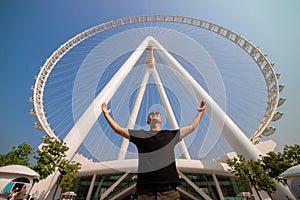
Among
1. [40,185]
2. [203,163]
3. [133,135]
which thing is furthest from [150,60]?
[133,135]

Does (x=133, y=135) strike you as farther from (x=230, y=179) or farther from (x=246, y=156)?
(x=230, y=179)

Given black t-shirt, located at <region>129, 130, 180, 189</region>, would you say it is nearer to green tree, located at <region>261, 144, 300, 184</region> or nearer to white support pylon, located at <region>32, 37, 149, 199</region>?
white support pylon, located at <region>32, 37, 149, 199</region>

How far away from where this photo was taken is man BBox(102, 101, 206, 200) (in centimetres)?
167

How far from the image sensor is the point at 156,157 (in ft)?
5.81

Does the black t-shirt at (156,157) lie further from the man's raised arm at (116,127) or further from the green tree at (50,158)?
the green tree at (50,158)

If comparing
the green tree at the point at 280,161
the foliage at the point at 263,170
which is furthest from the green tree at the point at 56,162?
the green tree at the point at 280,161

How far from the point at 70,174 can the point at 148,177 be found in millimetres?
18533

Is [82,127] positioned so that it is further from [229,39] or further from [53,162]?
[229,39]

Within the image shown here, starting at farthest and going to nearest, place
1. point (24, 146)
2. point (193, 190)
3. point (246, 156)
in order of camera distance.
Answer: point (193, 190)
point (24, 146)
point (246, 156)

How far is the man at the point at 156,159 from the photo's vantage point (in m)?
1.67

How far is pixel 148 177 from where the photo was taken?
170 cm

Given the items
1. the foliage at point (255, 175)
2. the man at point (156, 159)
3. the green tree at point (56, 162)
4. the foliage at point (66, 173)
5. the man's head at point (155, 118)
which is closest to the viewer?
the man at point (156, 159)

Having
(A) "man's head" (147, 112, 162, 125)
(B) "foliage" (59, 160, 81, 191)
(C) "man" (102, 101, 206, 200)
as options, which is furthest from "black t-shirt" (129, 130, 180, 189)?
(B) "foliage" (59, 160, 81, 191)

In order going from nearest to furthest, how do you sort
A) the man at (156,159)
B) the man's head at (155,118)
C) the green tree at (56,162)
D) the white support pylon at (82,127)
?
the man at (156,159), the man's head at (155,118), the white support pylon at (82,127), the green tree at (56,162)
